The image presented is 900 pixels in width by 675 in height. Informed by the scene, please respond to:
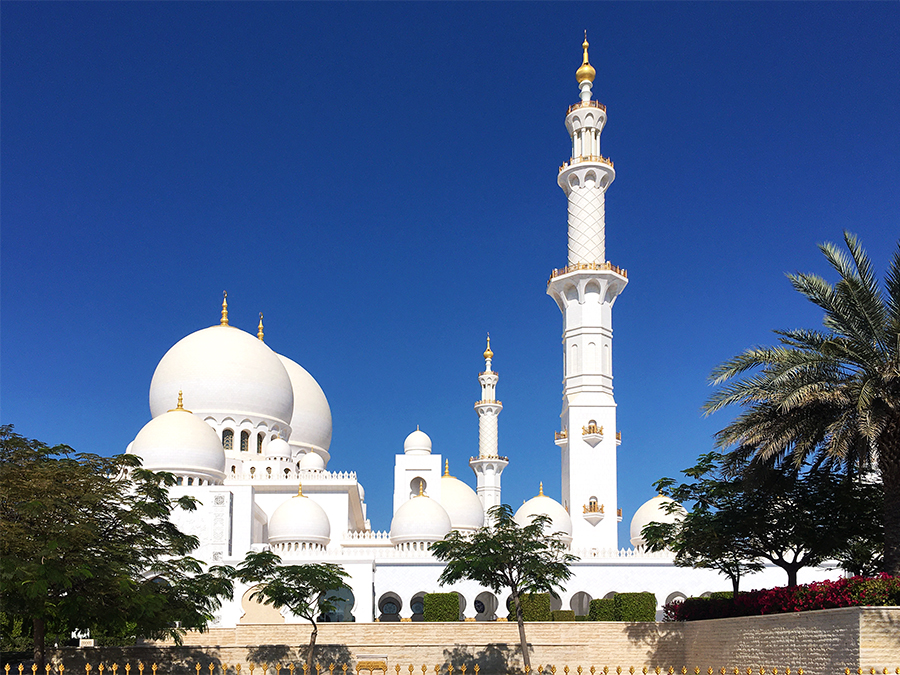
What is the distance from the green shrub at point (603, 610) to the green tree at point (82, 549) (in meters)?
14.7

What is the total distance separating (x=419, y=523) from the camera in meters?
33.7

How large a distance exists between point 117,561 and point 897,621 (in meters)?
12.6

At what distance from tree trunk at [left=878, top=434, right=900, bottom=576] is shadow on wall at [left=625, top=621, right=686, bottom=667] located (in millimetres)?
6465

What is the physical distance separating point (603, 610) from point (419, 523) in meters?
7.39

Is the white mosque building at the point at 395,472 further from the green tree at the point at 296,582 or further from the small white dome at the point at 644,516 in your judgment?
the green tree at the point at 296,582

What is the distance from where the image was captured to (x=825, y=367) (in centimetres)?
1617

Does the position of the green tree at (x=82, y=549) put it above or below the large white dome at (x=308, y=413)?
below

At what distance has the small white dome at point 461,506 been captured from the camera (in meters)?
39.2

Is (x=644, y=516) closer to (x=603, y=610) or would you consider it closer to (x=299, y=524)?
(x=603, y=610)

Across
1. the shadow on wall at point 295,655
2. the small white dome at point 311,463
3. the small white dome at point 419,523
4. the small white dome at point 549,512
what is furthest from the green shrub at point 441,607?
the small white dome at point 311,463

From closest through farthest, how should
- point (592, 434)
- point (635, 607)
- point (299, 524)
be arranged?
point (635, 607) → point (299, 524) → point (592, 434)

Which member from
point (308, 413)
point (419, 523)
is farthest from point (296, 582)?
point (308, 413)

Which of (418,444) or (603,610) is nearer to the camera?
(603,610)

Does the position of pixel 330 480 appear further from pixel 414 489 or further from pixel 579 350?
pixel 579 350
